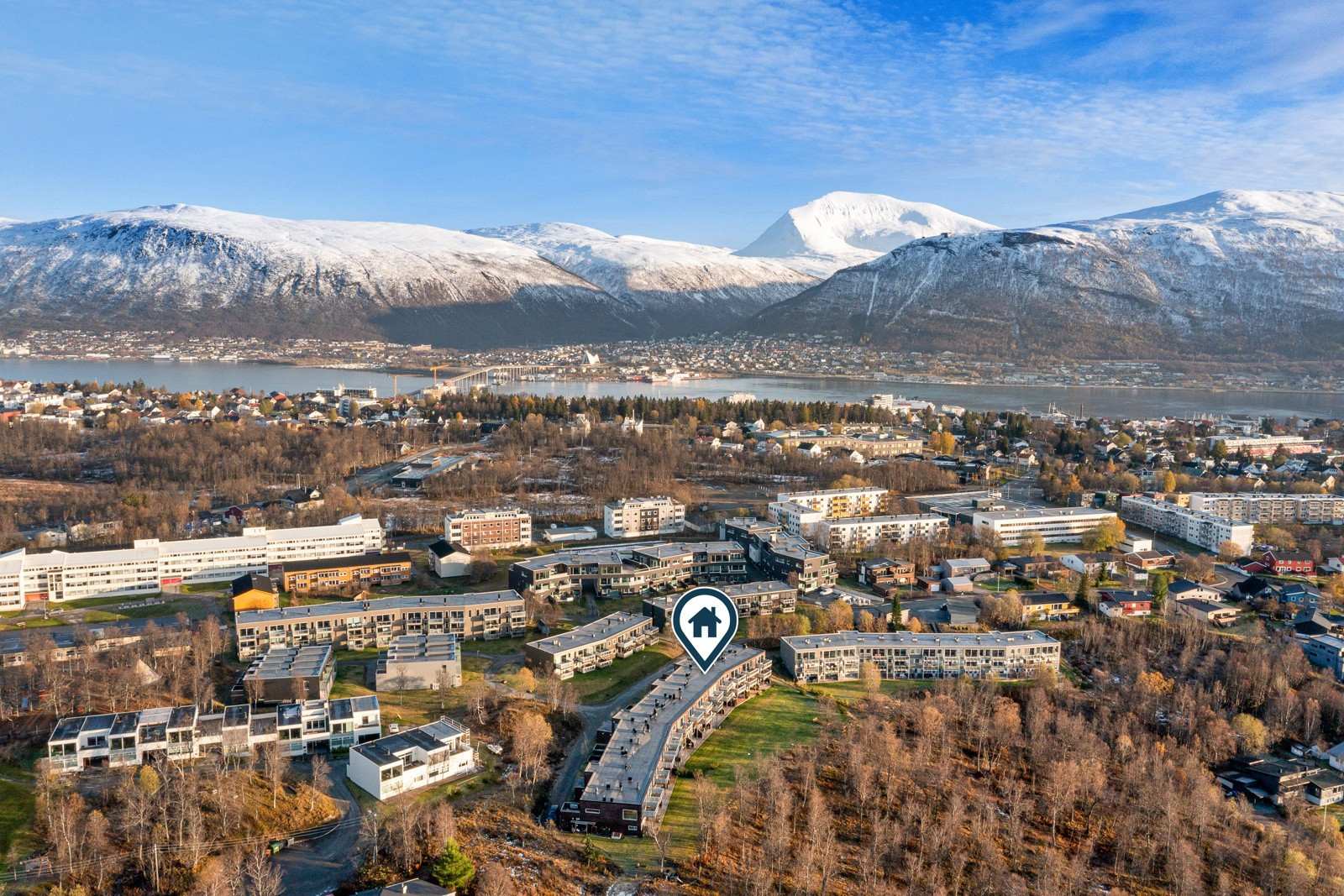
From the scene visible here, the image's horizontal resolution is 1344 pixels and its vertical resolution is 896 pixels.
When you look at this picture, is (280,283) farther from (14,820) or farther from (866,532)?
(14,820)

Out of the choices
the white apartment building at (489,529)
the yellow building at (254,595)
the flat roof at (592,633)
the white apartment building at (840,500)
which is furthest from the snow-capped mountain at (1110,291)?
the yellow building at (254,595)

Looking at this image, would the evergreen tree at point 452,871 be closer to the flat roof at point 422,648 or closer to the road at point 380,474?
the flat roof at point 422,648

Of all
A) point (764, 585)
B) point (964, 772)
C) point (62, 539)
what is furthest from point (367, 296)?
point (964, 772)

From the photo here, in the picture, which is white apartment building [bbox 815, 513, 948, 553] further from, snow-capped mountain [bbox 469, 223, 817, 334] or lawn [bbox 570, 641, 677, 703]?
snow-capped mountain [bbox 469, 223, 817, 334]

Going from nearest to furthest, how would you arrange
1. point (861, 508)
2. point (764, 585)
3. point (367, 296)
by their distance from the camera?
1. point (764, 585)
2. point (861, 508)
3. point (367, 296)

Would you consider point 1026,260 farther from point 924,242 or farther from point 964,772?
point 964,772

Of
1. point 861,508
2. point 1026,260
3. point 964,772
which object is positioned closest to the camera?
point 964,772
